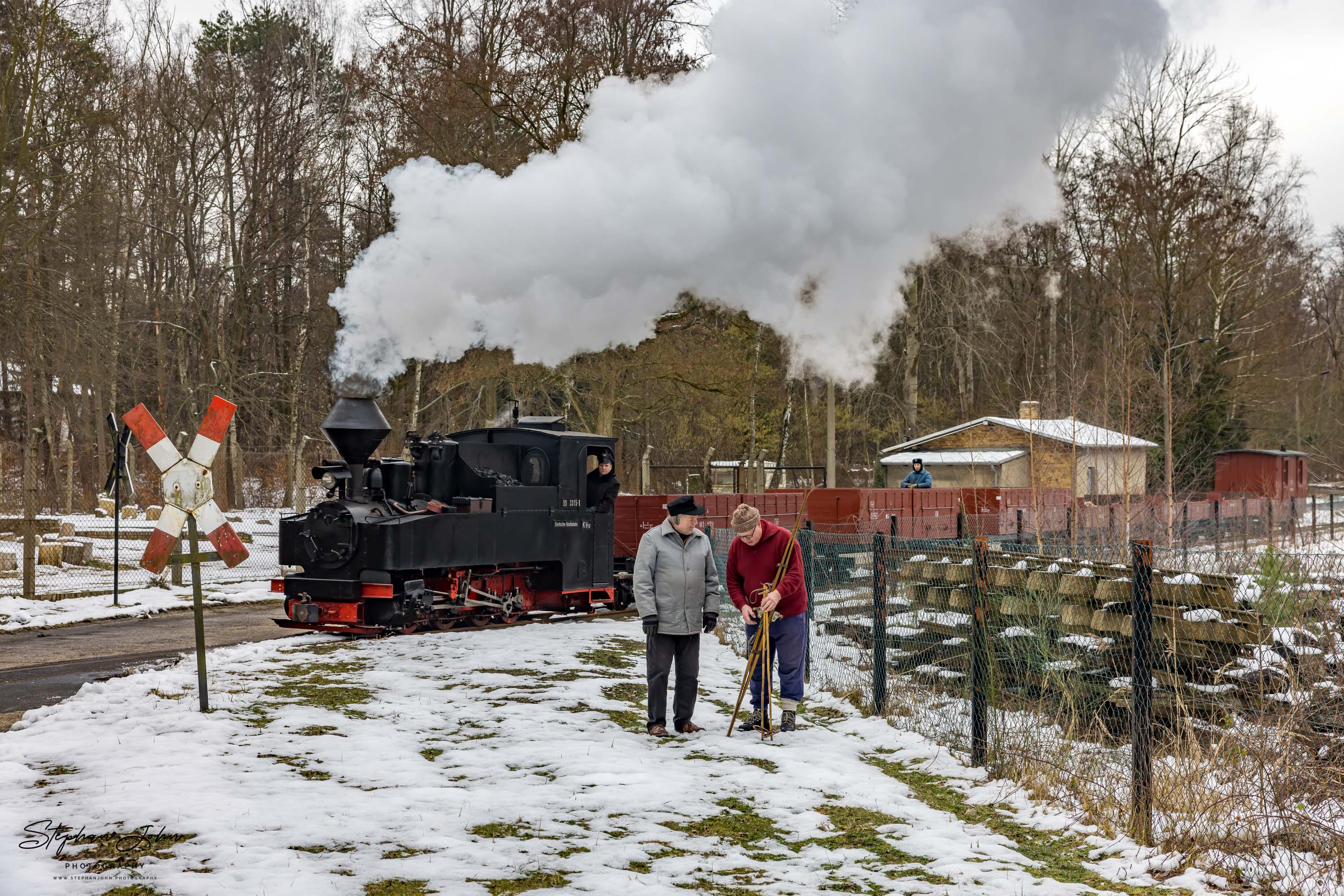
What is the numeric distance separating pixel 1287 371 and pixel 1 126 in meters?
48.8

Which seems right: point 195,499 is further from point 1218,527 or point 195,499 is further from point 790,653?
point 1218,527

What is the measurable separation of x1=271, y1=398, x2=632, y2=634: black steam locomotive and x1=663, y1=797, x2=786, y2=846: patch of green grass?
7.23 meters

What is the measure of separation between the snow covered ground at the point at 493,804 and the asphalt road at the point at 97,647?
3.01ft

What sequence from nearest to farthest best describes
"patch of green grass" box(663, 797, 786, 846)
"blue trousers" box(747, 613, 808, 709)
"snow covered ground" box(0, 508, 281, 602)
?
"patch of green grass" box(663, 797, 786, 846) → "blue trousers" box(747, 613, 808, 709) → "snow covered ground" box(0, 508, 281, 602)

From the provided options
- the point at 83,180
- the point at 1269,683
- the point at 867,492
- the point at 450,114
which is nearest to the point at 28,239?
the point at 83,180

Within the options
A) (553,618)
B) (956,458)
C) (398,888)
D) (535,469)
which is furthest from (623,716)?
(956,458)

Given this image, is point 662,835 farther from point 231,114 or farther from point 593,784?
point 231,114

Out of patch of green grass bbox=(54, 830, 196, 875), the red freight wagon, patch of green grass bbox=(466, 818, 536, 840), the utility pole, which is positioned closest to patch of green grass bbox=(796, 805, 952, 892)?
patch of green grass bbox=(466, 818, 536, 840)

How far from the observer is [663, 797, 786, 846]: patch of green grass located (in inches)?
223

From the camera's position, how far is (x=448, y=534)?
42.9 ft

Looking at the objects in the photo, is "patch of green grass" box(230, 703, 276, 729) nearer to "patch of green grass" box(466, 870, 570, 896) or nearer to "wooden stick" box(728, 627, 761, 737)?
"wooden stick" box(728, 627, 761, 737)

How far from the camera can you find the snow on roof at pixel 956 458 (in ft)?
107

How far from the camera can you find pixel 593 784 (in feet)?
21.3

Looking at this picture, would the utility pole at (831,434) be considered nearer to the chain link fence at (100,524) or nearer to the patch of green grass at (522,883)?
the chain link fence at (100,524)
